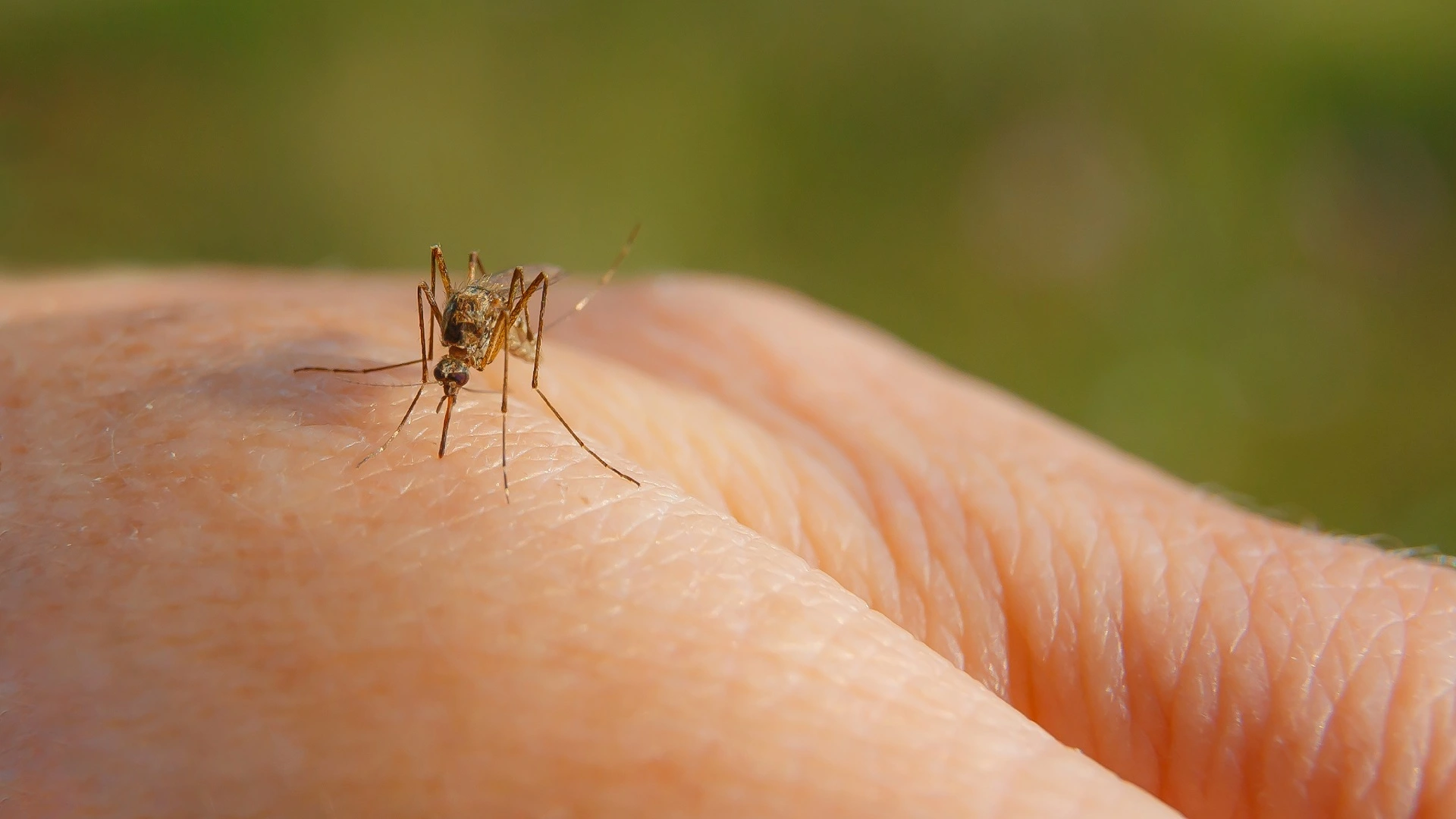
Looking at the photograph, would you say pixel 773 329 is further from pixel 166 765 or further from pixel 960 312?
pixel 960 312

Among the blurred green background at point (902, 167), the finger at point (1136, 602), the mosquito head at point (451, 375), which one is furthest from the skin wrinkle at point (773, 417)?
the blurred green background at point (902, 167)

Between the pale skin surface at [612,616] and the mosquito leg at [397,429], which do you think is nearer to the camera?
the pale skin surface at [612,616]

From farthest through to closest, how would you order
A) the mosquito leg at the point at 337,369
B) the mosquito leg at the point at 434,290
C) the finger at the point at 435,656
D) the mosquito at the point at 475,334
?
the mosquito leg at the point at 434,290
the mosquito at the point at 475,334
the mosquito leg at the point at 337,369
the finger at the point at 435,656

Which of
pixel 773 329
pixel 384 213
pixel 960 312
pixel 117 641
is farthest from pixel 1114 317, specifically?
pixel 117 641

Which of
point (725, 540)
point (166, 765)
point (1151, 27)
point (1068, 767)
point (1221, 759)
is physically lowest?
point (1221, 759)

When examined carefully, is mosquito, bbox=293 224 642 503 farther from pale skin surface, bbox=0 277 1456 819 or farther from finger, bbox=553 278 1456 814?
finger, bbox=553 278 1456 814

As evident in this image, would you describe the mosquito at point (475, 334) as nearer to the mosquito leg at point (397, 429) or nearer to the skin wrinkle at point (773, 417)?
the mosquito leg at point (397, 429)
